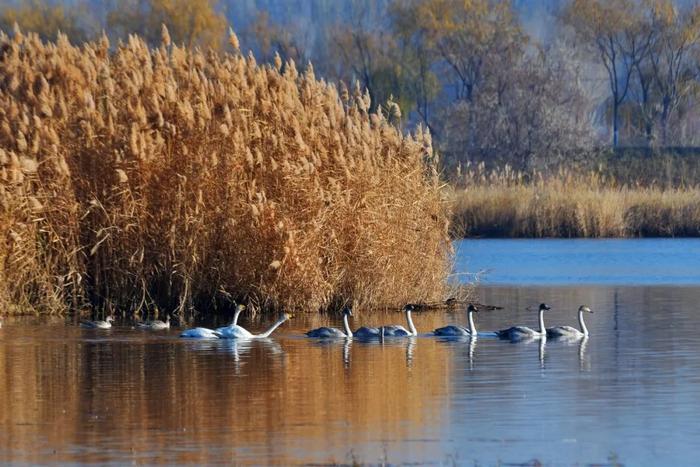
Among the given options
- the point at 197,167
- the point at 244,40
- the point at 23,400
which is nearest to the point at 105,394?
the point at 23,400

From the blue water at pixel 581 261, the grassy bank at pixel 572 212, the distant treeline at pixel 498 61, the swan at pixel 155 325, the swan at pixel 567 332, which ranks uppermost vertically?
the distant treeline at pixel 498 61

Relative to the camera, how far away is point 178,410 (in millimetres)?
11664

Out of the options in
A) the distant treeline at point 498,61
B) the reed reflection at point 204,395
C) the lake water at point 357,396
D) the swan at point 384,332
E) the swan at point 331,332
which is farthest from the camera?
the distant treeline at point 498,61

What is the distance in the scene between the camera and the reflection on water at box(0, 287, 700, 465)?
394 inches

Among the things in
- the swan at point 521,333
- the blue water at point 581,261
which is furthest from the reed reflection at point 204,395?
the blue water at point 581,261

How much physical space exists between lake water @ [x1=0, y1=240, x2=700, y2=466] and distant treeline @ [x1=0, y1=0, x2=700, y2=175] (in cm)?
3715

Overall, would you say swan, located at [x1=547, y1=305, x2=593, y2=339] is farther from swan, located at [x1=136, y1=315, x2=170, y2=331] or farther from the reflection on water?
swan, located at [x1=136, y1=315, x2=170, y2=331]

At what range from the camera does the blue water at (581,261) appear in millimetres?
25750

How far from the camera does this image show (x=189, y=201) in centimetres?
1859

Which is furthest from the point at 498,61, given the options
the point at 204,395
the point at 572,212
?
the point at 204,395

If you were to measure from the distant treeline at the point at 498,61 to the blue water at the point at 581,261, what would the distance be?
21.0 meters

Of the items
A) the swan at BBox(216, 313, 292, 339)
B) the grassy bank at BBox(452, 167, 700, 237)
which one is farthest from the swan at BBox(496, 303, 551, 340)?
the grassy bank at BBox(452, 167, 700, 237)

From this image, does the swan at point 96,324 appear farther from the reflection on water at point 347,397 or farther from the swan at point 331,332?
the swan at point 331,332

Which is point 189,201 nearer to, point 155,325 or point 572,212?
point 155,325
